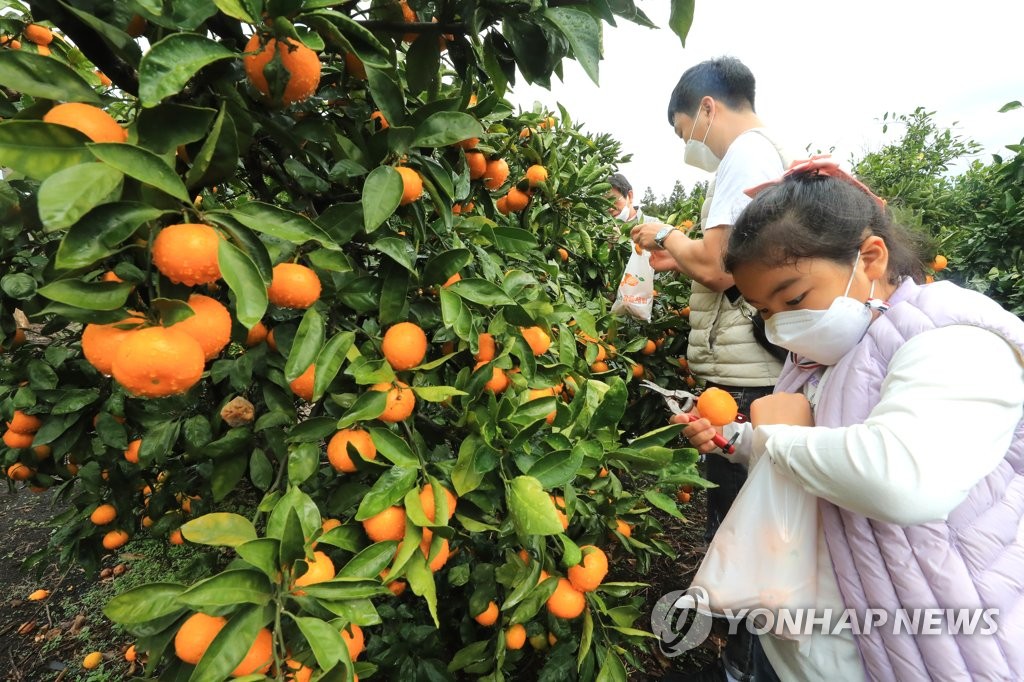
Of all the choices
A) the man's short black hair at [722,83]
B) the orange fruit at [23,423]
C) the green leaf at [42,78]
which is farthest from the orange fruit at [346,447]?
the man's short black hair at [722,83]

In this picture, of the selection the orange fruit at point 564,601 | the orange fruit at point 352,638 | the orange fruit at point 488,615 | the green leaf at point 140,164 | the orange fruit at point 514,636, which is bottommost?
the orange fruit at point 514,636

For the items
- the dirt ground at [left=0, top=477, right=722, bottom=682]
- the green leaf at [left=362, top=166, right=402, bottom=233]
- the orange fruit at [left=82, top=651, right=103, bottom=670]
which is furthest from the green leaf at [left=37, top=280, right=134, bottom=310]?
the orange fruit at [left=82, top=651, right=103, bottom=670]

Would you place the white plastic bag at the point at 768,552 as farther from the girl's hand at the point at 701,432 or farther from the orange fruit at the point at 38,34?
the orange fruit at the point at 38,34

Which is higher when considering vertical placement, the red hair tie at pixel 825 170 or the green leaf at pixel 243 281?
the red hair tie at pixel 825 170

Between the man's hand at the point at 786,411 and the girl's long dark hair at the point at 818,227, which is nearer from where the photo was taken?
the girl's long dark hair at the point at 818,227

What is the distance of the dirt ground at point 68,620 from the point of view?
2.08m

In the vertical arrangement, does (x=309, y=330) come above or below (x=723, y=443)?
above

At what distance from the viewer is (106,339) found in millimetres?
604

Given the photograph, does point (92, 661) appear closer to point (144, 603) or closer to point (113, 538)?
point (113, 538)

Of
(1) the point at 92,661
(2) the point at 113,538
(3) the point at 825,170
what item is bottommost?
(1) the point at 92,661

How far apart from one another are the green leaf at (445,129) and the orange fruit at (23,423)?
4.32 ft

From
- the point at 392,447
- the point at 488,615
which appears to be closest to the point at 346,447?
the point at 392,447

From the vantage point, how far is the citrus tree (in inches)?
22.8

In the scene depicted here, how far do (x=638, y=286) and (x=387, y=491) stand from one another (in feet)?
5.22
